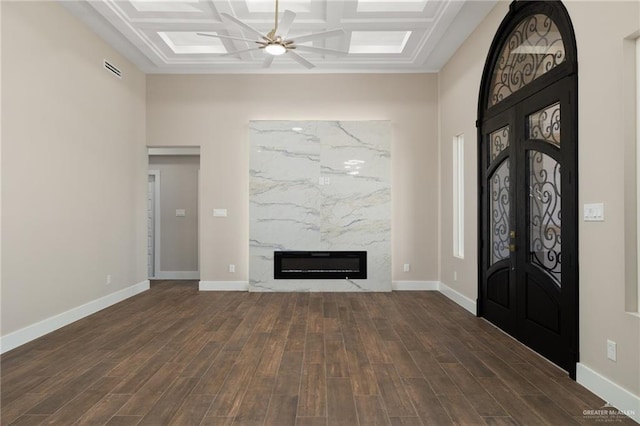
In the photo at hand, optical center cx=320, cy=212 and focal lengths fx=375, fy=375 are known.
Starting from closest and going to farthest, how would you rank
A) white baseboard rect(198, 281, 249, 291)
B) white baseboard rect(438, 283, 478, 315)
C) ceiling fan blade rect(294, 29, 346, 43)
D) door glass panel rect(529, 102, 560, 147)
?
door glass panel rect(529, 102, 560, 147) → ceiling fan blade rect(294, 29, 346, 43) → white baseboard rect(438, 283, 478, 315) → white baseboard rect(198, 281, 249, 291)

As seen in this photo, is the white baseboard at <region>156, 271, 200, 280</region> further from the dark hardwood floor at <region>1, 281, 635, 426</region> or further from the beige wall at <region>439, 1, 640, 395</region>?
the beige wall at <region>439, 1, 640, 395</region>

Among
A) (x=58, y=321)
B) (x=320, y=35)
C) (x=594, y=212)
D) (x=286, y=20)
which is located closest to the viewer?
(x=594, y=212)

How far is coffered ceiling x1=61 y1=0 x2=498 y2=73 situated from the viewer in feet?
14.2

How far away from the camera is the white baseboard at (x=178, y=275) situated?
7.40m

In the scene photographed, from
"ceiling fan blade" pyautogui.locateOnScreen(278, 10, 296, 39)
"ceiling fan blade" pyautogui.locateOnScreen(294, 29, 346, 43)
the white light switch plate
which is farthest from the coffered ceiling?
the white light switch plate

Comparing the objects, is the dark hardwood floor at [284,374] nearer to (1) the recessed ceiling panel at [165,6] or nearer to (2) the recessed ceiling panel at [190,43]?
(1) the recessed ceiling panel at [165,6]

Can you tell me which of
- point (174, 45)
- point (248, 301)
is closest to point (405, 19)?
point (174, 45)

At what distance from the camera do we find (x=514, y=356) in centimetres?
323

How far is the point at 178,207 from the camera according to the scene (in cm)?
745

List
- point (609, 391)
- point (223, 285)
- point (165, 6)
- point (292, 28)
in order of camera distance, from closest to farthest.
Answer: point (609, 391), point (165, 6), point (292, 28), point (223, 285)

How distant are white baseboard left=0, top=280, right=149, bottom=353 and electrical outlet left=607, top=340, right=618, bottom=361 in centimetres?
478

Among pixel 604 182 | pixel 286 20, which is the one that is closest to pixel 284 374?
pixel 604 182

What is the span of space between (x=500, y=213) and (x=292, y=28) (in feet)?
11.1

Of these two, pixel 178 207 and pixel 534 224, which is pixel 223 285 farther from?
pixel 534 224
